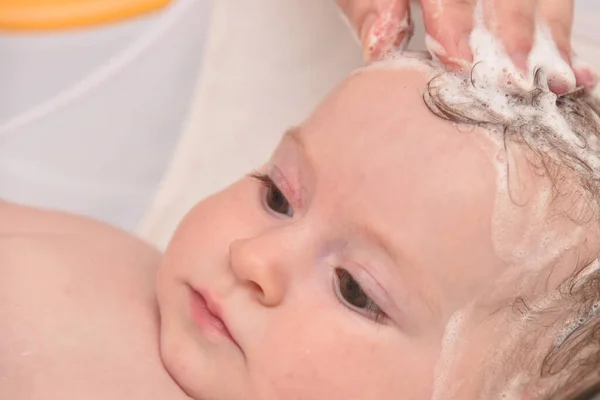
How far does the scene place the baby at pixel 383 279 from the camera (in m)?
0.74

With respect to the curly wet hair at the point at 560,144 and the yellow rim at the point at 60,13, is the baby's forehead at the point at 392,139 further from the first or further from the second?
the yellow rim at the point at 60,13

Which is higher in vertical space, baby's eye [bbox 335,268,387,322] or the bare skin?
baby's eye [bbox 335,268,387,322]

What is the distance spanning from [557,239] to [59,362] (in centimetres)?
50

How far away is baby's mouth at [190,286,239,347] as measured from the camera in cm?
78

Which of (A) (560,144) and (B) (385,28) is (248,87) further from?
(A) (560,144)

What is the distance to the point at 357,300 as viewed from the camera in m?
0.76

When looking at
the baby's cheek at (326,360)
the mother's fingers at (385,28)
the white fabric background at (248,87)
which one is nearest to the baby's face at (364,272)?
the baby's cheek at (326,360)

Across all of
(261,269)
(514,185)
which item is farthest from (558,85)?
(261,269)

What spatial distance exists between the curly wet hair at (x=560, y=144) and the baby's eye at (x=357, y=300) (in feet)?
0.59

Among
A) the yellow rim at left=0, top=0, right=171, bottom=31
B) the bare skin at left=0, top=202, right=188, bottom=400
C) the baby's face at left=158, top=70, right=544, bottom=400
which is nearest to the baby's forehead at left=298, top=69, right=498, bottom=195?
the baby's face at left=158, top=70, right=544, bottom=400

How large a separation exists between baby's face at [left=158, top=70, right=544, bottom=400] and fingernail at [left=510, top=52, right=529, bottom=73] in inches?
4.4

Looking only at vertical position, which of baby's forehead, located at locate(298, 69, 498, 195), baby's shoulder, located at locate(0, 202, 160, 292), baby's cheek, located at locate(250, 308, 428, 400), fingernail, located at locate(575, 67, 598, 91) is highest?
fingernail, located at locate(575, 67, 598, 91)

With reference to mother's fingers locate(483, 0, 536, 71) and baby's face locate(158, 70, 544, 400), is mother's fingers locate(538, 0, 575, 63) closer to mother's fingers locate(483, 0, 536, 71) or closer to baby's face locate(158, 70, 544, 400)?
mother's fingers locate(483, 0, 536, 71)

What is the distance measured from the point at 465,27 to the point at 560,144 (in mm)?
165
